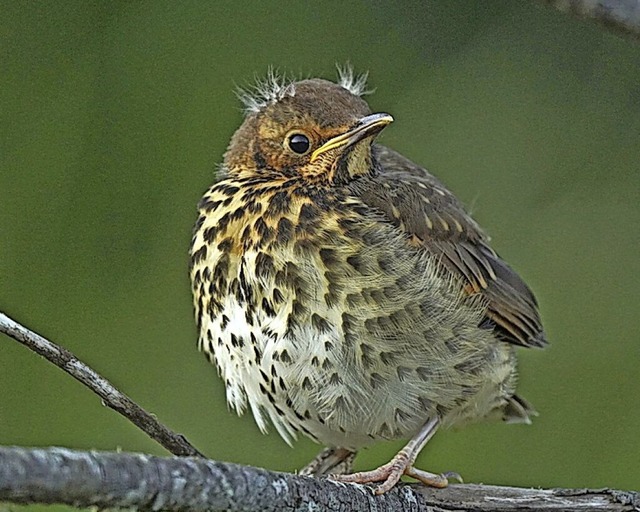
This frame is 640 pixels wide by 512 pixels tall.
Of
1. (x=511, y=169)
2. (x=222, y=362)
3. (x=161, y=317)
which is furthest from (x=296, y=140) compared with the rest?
(x=511, y=169)

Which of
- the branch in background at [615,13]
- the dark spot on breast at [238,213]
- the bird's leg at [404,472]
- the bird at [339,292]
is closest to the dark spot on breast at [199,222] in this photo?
the bird at [339,292]

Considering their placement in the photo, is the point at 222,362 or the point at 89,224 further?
the point at 89,224

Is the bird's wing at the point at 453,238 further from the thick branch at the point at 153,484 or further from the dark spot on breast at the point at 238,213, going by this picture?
the thick branch at the point at 153,484

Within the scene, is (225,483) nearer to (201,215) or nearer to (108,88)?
(201,215)

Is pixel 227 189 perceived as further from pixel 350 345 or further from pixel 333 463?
pixel 333 463

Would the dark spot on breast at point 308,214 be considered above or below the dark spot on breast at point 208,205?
below

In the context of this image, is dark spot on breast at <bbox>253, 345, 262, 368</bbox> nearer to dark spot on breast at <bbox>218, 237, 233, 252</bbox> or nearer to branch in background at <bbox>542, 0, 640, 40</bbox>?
dark spot on breast at <bbox>218, 237, 233, 252</bbox>
